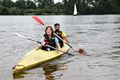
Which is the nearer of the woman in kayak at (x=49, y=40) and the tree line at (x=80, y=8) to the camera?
the woman in kayak at (x=49, y=40)

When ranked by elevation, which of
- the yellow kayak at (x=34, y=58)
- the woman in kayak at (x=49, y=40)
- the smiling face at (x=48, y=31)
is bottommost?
the yellow kayak at (x=34, y=58)

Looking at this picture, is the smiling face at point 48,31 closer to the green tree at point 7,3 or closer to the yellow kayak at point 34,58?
the yellow kayak at point 34,58

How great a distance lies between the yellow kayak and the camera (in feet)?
41.0

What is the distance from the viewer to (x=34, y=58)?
44.4 feet

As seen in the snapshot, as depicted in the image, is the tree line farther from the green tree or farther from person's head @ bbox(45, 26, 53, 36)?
person's head @ bbox(45, 26, 53, 36)

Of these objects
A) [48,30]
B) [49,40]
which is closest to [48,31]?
[48,30]

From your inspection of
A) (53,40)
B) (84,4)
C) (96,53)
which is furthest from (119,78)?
(84,4)

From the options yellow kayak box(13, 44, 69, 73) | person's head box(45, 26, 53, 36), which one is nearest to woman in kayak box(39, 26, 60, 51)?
person's head box(45, 26, 53, 36)

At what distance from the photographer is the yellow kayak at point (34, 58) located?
41.0 feet

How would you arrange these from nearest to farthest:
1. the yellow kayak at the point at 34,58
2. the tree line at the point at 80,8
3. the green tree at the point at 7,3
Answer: the yellow kayak at the point at 34,58
the tree line at the point at 80,8
the green tree at the point at 7,3

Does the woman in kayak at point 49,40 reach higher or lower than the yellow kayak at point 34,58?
higher

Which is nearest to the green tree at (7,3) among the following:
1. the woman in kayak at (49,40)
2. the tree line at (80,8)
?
the tree line at (80,8)

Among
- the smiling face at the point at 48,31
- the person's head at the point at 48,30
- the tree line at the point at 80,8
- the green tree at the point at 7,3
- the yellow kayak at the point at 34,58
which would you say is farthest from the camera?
the green tree at the point at 7,3

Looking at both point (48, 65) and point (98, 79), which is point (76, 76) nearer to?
point (98, 79)
